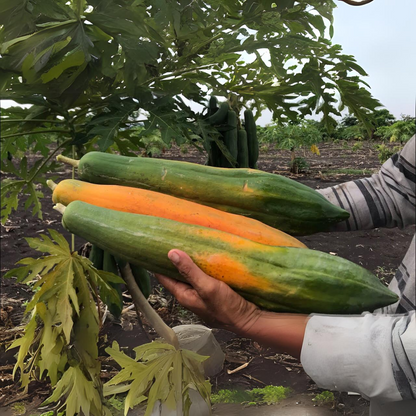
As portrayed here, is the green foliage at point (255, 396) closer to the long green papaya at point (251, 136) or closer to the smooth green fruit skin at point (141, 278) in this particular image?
the smooth green fruit skin at point (141, 278)

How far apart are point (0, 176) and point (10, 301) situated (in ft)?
8.58

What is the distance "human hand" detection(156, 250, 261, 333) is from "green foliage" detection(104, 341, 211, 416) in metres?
0.32

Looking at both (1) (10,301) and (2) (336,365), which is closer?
(2) (336,365)

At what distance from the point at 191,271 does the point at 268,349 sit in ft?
3.47

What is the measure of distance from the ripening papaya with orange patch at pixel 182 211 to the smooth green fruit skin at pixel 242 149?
1.55 ft

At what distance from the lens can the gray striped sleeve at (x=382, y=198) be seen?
763 millimetres

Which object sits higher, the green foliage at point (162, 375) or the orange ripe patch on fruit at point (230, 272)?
the orange ripe patch on fruit at point (230, 272)

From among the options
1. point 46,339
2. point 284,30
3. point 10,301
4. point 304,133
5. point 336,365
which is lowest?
point 10,301

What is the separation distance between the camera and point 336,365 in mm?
524

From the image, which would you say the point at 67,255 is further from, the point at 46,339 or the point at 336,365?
the point at 336,365

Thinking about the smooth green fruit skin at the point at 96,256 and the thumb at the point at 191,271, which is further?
the smooth green fruit skin at the point at 96,256

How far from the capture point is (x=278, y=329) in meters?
0.54

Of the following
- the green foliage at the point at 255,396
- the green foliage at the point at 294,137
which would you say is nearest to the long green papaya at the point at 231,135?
the green foliage at the point at 294,137

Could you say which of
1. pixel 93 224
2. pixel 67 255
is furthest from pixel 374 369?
pixel 67 255
